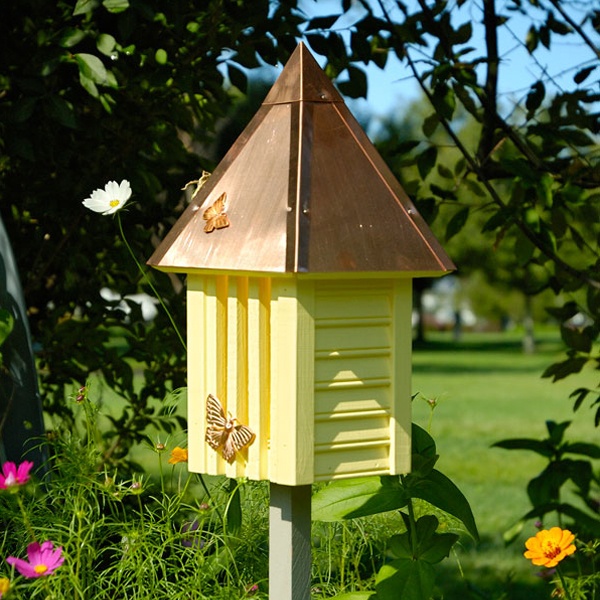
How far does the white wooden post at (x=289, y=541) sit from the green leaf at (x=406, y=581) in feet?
0.48

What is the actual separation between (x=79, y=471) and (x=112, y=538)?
52cm

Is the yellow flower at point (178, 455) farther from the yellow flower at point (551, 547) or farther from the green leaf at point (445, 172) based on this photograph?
the green leaf at point (445, 172)

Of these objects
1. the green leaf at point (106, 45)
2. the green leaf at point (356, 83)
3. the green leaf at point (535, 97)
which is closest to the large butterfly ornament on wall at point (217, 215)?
the green leaf at point (106, 45)

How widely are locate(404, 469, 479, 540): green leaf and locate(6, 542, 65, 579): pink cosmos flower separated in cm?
66

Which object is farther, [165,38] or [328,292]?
[165,38]

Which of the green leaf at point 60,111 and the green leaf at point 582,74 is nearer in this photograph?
the green leaf at point 60,111

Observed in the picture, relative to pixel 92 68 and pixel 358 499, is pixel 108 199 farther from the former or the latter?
pixel 358 499

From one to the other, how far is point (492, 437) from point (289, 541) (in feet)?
28.4

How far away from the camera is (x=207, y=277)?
6.09 feet

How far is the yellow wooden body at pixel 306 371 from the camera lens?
1.71m

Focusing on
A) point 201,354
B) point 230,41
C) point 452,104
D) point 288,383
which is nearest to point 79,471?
point 201,354

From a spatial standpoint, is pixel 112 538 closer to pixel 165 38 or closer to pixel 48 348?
pixel 48 348

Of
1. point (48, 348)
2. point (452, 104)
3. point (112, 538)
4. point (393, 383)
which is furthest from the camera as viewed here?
point (48, 348)

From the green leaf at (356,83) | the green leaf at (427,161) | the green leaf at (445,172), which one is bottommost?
the green leaf at (445,172)
